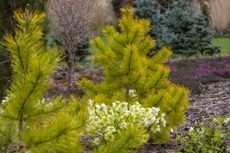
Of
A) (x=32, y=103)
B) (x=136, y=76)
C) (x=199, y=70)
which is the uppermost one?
(x=199, y=70)

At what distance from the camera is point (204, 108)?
27.5 feet

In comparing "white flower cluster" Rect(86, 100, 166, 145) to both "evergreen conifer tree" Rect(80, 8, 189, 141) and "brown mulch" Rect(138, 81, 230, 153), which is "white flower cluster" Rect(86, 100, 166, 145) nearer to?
"evergreen conifer tree" Rect(80, 8, 189, 141)

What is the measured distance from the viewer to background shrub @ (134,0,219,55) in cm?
1767

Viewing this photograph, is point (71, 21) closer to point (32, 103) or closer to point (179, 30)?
point (179, 30)

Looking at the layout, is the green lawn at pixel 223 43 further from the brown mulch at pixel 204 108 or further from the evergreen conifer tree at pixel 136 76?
the evergreen conifer tree at pixel 136 76

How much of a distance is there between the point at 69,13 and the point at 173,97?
8544 millimetres

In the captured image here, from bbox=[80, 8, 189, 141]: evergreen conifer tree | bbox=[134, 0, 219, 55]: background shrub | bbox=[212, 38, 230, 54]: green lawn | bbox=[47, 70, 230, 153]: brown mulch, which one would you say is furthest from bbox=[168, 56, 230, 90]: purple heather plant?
bbox=[80, 8, 189, 141]: evergreen conifer tree

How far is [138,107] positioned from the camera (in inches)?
199

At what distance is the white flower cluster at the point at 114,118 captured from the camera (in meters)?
4.68

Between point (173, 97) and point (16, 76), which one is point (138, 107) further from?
point (16, 76)

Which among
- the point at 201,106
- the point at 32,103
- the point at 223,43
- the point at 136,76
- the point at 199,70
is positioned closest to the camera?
the point at 32,103

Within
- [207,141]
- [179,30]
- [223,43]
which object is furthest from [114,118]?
[223,43]

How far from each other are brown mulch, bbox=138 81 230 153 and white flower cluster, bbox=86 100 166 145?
63 centimetres

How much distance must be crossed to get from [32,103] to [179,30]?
16329 mm
